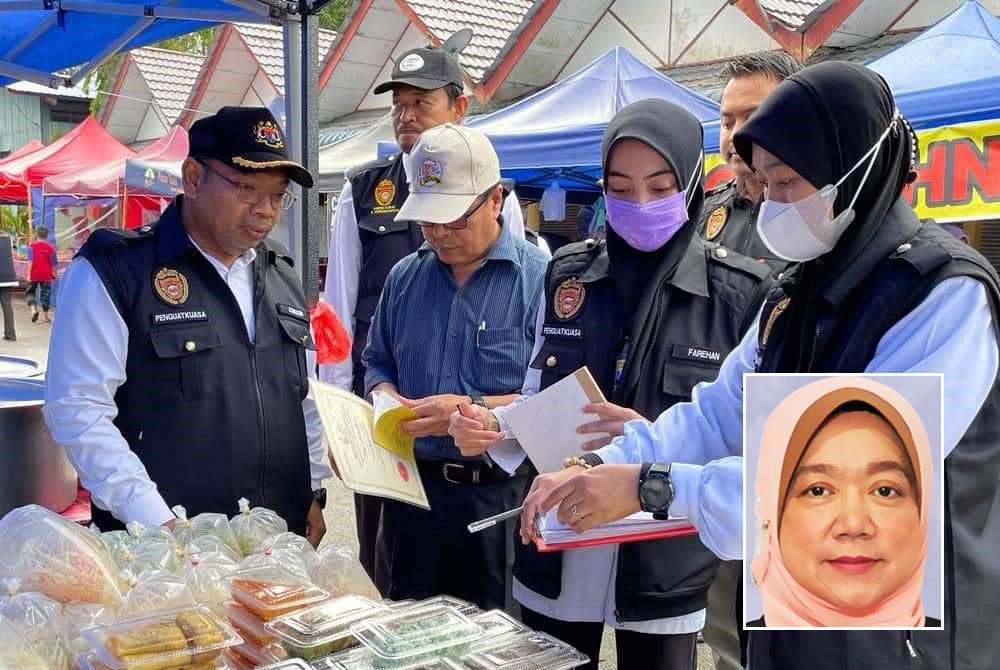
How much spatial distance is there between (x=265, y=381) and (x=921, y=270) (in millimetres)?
1767

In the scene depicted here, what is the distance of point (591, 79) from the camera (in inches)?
303

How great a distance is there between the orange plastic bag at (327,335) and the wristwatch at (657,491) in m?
1.59

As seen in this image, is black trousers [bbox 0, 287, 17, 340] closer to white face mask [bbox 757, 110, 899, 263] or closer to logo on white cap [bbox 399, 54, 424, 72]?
logo on white cap [bbox 399, 54, 424, 72]

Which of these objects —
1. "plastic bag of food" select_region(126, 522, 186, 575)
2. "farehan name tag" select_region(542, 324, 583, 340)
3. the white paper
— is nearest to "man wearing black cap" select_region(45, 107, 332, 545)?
"plastic bag of food" select_region(126, 522, 186, 575)

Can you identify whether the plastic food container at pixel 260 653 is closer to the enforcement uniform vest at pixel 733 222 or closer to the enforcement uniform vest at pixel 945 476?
the enforcement uniform vest at pixel 945 476

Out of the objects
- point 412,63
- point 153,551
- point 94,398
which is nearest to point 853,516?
point 153,551

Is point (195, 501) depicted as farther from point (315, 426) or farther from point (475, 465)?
point (475, 465)

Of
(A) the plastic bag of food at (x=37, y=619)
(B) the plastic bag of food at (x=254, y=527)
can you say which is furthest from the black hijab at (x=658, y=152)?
(A) the plastic bag of food at (x=37, y=619)

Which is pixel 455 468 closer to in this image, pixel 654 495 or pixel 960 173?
pixel 654 495

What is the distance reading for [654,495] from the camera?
4.87ft

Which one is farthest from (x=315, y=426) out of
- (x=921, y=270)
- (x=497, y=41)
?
(x=497, y=41)

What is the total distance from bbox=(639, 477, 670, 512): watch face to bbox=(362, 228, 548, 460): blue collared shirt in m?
1.18

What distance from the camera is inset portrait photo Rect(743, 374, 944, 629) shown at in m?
1.01

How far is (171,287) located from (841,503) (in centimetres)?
190
